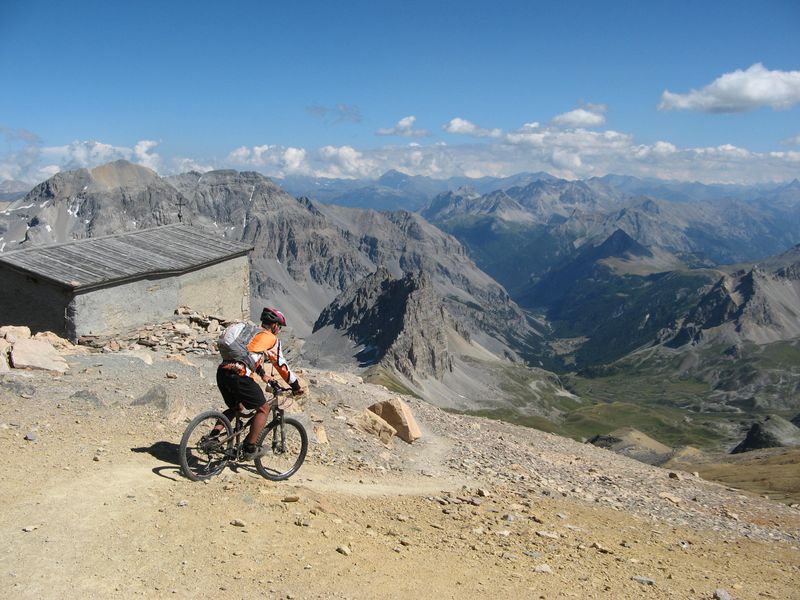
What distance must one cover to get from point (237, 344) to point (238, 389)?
1.01 metres

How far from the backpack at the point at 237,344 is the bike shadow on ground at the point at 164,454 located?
2663 millimetres

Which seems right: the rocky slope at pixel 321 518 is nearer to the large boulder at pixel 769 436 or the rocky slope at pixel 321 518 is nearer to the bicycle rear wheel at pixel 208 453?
the bicycle rear wheel at pixel 208 453

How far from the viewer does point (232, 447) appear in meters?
13.6

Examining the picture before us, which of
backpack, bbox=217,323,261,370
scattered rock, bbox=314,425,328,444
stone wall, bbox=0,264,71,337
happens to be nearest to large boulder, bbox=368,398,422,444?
scattered rock, bbox=314,425,328,444

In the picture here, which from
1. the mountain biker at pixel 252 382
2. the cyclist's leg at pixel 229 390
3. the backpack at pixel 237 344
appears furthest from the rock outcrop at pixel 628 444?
the backpack at pixel 237 344

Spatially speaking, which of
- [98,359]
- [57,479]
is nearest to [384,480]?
[57,479]

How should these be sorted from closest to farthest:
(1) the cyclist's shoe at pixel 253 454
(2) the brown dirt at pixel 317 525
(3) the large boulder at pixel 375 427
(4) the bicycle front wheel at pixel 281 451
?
1. (2) the brown dirt at pixel 317 525
2. (1) the cyclist's shoe at pixel 253 454
3. (4) the bicycle front wheel at pixel 281 451
4. (3) the large boulder at pixel 375 427

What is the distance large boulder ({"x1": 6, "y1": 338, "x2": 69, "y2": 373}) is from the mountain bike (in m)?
6.32

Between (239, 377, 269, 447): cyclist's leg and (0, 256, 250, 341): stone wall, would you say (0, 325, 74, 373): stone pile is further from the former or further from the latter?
(239, 377, 269, 447): cyclist's leg

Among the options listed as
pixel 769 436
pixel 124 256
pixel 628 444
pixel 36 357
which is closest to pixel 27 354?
pixel 36 357

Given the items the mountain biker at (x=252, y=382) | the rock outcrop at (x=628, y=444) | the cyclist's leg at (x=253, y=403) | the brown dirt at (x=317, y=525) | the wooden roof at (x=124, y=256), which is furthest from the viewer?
the rock outcrop at (x=628, y=444)

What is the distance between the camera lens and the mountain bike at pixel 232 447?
13.0 m

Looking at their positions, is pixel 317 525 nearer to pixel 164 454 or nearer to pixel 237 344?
pixel 237 344

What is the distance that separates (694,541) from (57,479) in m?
15.8
